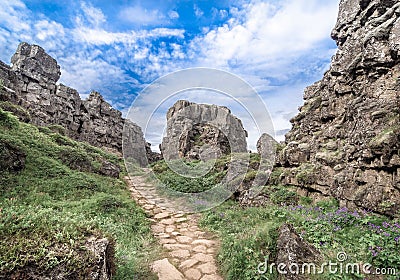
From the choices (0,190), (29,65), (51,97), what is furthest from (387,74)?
(29,65)

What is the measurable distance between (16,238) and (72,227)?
0.65m

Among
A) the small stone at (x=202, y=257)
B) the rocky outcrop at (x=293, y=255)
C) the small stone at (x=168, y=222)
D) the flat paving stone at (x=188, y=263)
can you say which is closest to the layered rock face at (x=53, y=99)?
the small stone at (x=168, y=222)

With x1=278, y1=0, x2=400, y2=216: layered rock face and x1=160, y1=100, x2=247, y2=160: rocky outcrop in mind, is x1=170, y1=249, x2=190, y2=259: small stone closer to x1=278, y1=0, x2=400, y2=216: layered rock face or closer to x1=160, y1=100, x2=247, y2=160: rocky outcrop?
x1=278, y1=0, x2=400, y2=216: layered rock face

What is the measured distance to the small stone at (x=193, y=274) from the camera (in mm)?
4012

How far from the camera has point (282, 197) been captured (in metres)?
8.65

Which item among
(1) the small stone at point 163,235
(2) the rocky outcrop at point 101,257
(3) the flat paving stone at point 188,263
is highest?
(2) the rocky outcrop at point 101,257

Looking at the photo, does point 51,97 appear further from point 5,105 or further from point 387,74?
point 387,74

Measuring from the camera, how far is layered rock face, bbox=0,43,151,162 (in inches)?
983

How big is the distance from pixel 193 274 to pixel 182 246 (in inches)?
55.8

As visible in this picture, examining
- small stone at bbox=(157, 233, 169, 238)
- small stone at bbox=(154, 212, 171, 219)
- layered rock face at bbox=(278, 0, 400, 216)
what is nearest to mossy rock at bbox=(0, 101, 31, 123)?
small stone at bbox=(154, 212, 171, 219)

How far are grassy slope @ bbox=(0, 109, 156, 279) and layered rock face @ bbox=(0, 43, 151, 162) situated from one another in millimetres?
13052

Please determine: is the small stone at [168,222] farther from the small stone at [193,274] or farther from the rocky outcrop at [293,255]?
the rocky outcrop at [293,255]

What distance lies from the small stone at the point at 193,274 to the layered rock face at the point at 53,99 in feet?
63.3

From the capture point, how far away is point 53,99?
92.7 feet
